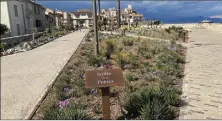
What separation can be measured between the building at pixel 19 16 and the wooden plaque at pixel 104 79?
93.4ft

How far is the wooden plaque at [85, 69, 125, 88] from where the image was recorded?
4280 mm

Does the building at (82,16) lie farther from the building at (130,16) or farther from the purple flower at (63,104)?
the purple flower at (63,104)

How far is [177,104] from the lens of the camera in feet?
17.3

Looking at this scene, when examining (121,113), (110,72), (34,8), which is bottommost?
(121,113)

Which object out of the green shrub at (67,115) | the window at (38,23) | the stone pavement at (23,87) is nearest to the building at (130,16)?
the window at (38,23)

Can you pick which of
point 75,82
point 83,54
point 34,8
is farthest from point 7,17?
point 75,82

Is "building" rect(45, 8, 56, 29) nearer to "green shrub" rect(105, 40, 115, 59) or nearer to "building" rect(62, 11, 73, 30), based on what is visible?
"building" rect(62, 11, 73, 30)

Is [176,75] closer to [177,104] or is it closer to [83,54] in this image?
[177,104]

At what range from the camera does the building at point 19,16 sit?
30312mm

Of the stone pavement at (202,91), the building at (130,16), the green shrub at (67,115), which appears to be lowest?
the stone pavement at (202,91)

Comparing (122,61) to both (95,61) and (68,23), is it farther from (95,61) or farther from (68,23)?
(68,23)

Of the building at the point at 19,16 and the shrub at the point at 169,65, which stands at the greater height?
the building at the point at 19,16

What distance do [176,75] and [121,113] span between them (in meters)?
3.40

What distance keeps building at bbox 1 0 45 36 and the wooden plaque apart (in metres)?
28.5
